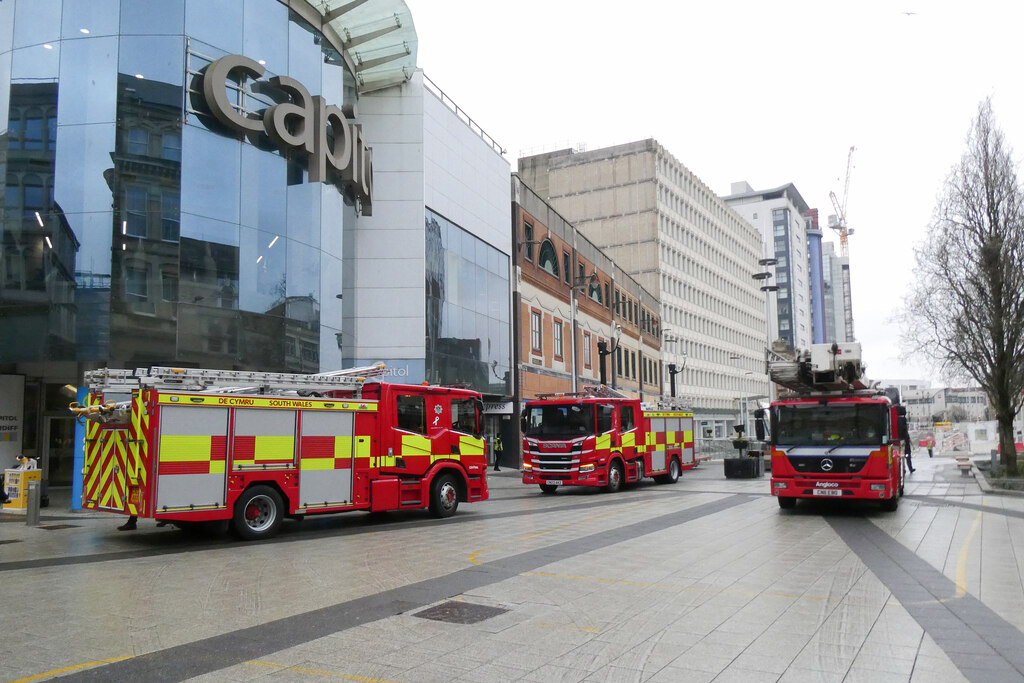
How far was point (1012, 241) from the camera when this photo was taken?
25.2 metres

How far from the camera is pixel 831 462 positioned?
51.8ft

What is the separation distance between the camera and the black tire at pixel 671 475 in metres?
26.9

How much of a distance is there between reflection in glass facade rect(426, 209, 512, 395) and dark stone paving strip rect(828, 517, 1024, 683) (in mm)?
19118

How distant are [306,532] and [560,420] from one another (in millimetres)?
9454

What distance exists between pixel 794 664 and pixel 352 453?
10173 millimetres

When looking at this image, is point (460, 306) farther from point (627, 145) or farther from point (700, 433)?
point (700, 433)

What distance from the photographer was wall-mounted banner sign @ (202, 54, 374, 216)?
781 inches

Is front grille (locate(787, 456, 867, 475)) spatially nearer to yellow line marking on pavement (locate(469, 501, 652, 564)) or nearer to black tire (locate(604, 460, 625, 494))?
yellow line marking on pavement (locate(469, 501, 652, 564))

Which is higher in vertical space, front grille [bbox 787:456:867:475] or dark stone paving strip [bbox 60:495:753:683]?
front grille [bbox 787:456:867:475]

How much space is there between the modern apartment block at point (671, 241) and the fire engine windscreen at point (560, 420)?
34.2 metres

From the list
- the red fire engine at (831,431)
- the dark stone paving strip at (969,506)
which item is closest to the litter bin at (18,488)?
the red fire engine at (831,431)

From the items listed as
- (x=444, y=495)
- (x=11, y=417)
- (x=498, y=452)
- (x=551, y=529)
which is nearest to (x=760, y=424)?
(x=551, y=529)

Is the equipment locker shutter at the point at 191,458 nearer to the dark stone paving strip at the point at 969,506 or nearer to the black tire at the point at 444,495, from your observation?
the black tire at the point at 444,495

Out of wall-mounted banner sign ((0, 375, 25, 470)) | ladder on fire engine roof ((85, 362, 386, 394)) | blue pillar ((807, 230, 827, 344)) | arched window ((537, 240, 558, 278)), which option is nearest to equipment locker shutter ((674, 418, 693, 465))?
arched window ((537, 240, 558, 278))
